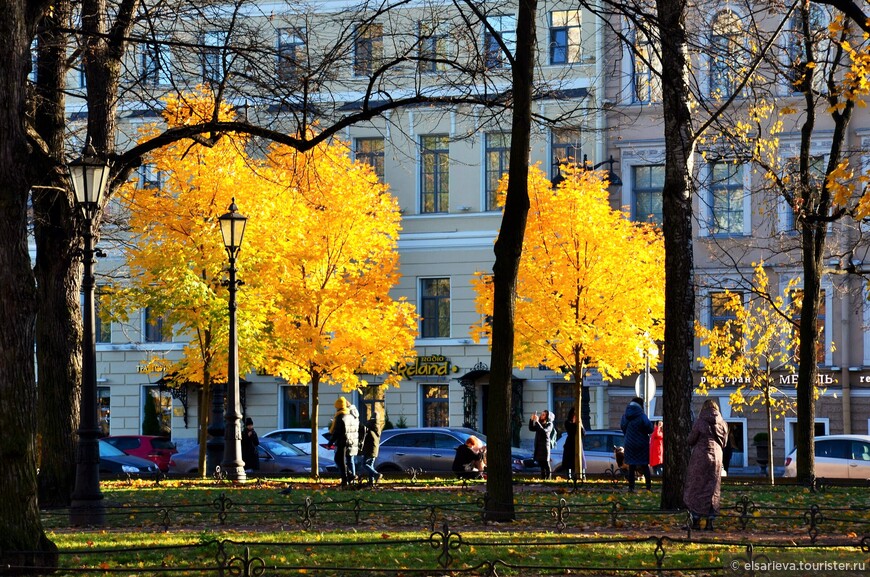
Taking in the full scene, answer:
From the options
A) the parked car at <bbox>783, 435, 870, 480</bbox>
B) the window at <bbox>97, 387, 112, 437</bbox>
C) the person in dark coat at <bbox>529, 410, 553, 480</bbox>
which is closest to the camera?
the person in dark coat at <bbox>529, 410, 553, 480</bbox>

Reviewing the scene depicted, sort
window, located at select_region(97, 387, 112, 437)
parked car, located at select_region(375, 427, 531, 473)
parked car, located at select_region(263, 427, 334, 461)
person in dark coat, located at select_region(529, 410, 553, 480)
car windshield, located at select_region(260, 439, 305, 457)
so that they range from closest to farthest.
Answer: person in dark coat, located at select_region(529, 410, 553, 480) < parked car, located at select_region(375, 427, 531, 473) < car windshield, located at select_region(260, 439, 305, 457) < parked car, located at select_region(263, 427, 334, 461) < window, located at select_region(97, 387, 112, 437)

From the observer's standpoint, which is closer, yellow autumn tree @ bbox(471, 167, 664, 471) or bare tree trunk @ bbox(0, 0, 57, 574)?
bare tree trunk @ bbox(0, 0, 57, 574)

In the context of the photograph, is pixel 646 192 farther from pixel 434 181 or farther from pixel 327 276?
pixel 327 276

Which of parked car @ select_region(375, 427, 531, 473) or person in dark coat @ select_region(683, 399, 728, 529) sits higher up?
person in dark coat @ select_region(683, 399, 728, 529)

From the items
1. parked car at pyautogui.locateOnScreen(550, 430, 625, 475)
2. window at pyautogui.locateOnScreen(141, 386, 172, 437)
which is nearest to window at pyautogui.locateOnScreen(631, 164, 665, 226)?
parked car at pyautogui.locateOnScreen(550, 430, 625, 475)

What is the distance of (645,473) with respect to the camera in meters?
24.5

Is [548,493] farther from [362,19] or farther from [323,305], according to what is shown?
[323,305]

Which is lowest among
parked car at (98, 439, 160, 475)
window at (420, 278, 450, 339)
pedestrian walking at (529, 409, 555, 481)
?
parked car at (98, 439, 160, 475)

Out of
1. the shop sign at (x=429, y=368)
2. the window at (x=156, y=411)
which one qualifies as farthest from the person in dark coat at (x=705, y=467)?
the window at (x=156, y=411)

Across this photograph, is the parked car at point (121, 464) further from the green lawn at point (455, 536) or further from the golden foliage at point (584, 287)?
the green lawn at point (455, 536)

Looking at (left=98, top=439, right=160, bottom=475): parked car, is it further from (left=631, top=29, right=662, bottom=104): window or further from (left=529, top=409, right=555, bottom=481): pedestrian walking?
(left=631, top=29, right=662, bottom=104): window

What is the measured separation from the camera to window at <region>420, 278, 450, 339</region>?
147 ft

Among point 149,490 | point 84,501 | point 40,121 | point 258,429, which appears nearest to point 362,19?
point 40,121

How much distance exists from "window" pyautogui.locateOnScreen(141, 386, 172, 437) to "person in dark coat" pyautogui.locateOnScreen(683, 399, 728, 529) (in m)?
33.0
